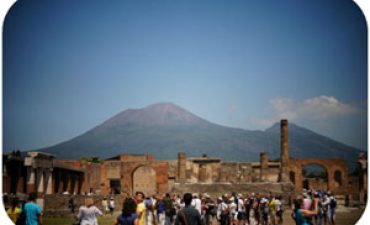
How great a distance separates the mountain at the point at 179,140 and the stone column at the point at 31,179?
111503 millimetres

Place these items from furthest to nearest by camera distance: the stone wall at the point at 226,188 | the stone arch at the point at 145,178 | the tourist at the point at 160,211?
the stone arch at the point at 145,178 → the stone wall at the point at 226,188 → the tourist at the point at 160,211

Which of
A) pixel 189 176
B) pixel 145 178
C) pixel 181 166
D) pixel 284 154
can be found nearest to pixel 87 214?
pixel 181 166

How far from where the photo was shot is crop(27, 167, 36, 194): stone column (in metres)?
23.2

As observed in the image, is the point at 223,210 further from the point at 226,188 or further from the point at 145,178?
the point at 145,178

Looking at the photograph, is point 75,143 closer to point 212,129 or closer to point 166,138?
point 166,138

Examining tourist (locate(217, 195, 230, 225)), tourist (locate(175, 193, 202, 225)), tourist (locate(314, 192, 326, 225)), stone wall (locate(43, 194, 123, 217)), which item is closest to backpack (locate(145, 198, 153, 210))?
tourist (locate(217, 195, 230, 225))

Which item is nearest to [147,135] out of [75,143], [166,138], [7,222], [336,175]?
[166,138]

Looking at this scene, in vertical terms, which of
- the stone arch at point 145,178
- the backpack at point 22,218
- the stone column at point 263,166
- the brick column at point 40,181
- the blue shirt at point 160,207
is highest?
the stone column at point 263,166

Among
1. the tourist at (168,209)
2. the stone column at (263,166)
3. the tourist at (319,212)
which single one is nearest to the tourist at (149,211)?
the tourist at (168,209)

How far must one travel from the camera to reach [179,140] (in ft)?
602

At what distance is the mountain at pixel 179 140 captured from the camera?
146m

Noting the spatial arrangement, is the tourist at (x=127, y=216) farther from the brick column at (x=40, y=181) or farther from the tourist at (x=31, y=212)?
the brick column at (x=40, y=181)

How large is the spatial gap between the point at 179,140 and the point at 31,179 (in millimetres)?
160306

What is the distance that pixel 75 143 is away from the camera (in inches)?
5684
